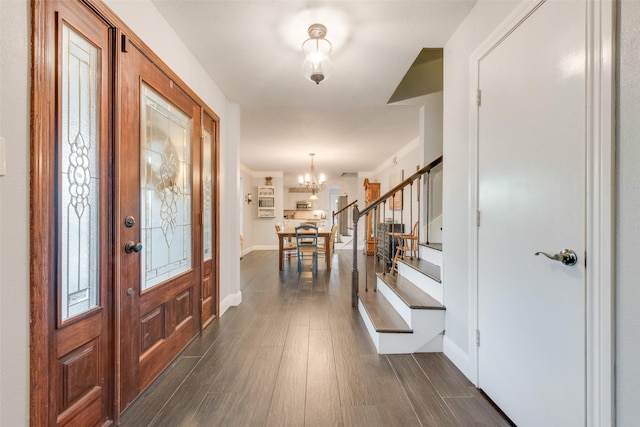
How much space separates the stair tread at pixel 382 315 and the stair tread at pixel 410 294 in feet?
0.56

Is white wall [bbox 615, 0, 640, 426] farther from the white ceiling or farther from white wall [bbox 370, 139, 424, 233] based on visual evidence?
white wall [bbox 370, 139, 424, 233]

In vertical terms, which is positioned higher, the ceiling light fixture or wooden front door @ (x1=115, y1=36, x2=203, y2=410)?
the ceiling light fixture

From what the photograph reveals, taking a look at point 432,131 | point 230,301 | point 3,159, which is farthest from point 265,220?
point 3,159

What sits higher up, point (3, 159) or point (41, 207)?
point (3, 159)

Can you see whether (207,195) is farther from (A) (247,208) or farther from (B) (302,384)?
(A) (247,208)

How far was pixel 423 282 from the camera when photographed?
2611 millimetres

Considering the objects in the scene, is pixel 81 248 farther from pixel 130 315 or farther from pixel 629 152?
pixel 629 152

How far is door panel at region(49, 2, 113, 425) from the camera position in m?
1.14

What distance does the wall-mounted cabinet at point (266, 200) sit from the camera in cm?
832

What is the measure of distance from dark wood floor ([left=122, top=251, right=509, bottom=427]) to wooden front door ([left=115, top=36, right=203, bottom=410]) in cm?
23

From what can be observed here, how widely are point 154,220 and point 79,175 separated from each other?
618mm

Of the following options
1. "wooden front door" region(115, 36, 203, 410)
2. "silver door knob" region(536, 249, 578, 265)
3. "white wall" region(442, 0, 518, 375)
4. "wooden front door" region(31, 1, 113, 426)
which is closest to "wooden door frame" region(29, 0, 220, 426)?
"wooden front door" region(31, 1, 113, 426)

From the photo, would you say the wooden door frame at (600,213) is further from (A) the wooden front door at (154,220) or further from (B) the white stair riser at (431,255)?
(A) the wooden front door at (154,220)

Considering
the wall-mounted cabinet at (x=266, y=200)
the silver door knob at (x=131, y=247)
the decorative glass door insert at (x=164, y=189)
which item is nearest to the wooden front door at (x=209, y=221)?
the decorative glass door insert at (x=164, y=189)
